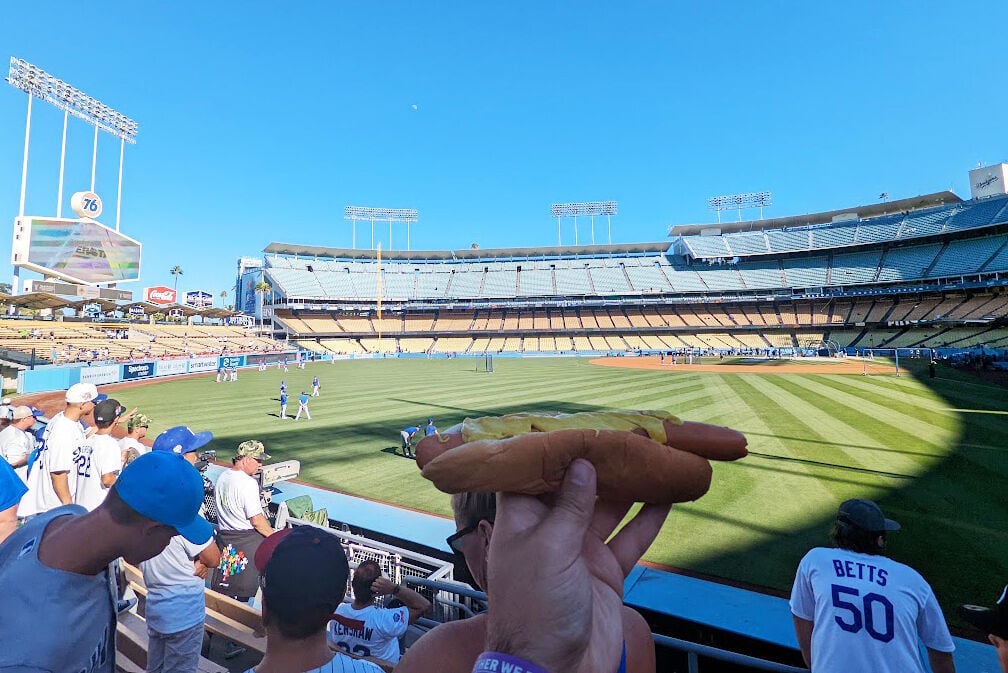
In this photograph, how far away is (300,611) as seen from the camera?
163 cm

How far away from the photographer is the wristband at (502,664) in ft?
3.24

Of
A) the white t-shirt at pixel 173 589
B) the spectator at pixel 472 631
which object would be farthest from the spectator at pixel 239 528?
the spectator at pixel 472 631

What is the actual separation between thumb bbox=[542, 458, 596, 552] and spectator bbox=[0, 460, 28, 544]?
300 centimetres

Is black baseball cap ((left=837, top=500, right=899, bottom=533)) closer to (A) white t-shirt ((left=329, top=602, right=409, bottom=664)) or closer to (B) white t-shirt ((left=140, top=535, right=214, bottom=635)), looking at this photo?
(A) white t-shirt ((left=329, top=602, right=409, bottom=664))

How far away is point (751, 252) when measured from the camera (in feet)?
228

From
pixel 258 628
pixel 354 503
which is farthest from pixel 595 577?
pixel 354 503

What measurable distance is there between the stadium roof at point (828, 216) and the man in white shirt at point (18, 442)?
8162 cm

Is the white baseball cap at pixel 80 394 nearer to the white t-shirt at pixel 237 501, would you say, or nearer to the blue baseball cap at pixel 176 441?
the blue baseball cap at pixel 176 441

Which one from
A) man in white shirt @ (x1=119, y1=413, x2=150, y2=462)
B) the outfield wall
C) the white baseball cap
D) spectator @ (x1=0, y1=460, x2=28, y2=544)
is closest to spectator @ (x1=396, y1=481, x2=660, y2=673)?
spectator @ (x1=0, y1=460, x2=28, y2=544)

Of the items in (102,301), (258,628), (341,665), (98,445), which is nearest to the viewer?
(341,665)

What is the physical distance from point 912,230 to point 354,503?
7458cm

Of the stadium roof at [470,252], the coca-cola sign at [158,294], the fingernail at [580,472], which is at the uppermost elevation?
the stadium roof at [470,252]

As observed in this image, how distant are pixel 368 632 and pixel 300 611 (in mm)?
1631

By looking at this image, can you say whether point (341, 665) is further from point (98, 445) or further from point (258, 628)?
point (98, 445)
